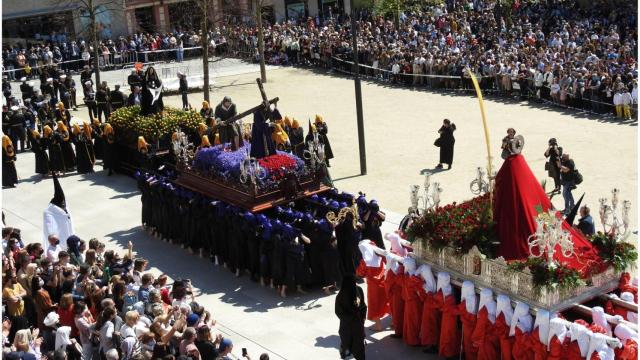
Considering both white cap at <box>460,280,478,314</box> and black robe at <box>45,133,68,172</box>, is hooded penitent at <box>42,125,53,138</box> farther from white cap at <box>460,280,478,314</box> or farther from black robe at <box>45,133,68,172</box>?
white cap at <box>460,280,478,314</box>

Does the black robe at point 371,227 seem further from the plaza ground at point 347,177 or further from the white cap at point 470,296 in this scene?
the white cap at point 470,296

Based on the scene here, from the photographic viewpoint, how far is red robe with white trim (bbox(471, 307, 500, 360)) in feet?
39.7

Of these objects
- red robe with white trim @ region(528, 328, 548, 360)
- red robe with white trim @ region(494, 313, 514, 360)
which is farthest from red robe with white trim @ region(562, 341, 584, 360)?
red robe with white trim @ region(494, 313, 514, 360)

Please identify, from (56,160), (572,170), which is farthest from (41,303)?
(56,160)

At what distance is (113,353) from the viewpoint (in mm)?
10594

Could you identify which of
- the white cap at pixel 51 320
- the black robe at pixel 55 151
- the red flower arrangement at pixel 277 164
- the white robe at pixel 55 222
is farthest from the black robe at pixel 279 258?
the black robe at pixel 55 151

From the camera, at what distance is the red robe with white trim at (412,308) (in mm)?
13219

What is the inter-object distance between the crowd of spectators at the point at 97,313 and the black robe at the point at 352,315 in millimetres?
1707

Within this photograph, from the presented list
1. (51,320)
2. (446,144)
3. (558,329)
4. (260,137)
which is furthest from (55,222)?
(446,144)

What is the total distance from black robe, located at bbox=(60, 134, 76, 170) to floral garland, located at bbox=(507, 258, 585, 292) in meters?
15.5

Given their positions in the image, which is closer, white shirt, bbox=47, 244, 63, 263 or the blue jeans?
white shirt, bbox=47, 244, 63, 263

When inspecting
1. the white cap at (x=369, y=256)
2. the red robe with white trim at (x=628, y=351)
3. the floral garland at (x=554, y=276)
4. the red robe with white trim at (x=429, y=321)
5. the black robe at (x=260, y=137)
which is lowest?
the red robe with white trim at (x=429, y=321)

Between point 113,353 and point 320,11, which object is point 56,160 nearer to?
point 113,353

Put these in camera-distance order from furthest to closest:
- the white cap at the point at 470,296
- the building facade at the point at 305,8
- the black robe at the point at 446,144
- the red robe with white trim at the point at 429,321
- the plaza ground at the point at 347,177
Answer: the building facade at the point at 305,8 → the black robe at the point at 446,144 → the plaza ground at the point at 347,177 → the red robe with white trim at the point at 429,321 → the white cap at the point at 470,296
